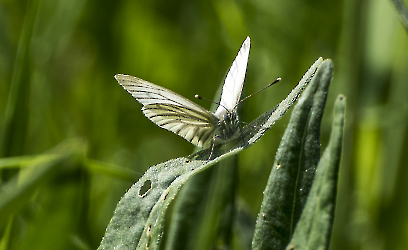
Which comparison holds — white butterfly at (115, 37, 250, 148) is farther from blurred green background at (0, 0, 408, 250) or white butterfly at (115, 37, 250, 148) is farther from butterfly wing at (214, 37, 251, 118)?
blurred green background at (0, 0, 408, 250)

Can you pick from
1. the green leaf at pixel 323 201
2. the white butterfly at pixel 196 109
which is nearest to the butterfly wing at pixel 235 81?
the white butterfly at pixel 196 109

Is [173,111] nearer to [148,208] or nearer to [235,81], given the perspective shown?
[235,81]

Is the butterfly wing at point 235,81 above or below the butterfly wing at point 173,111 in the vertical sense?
above

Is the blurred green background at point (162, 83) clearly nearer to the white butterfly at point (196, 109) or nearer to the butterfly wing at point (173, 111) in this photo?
the white butterfly at point (196, 109)

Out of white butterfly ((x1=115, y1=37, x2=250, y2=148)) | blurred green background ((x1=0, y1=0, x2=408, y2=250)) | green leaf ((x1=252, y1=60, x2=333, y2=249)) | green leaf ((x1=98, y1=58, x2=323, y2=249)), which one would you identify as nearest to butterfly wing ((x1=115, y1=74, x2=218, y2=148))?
white butterfly ((x1=115, y1=37, x2=250, y2=148))

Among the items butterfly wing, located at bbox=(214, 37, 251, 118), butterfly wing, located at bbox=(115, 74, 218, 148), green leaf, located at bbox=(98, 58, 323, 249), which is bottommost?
green leaf, located at bbox=(98, 58, 323, 249)

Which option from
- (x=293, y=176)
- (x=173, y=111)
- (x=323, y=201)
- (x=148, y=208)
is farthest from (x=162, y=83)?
(x=323, y=201)

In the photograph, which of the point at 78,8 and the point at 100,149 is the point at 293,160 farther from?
the point at 78,8
